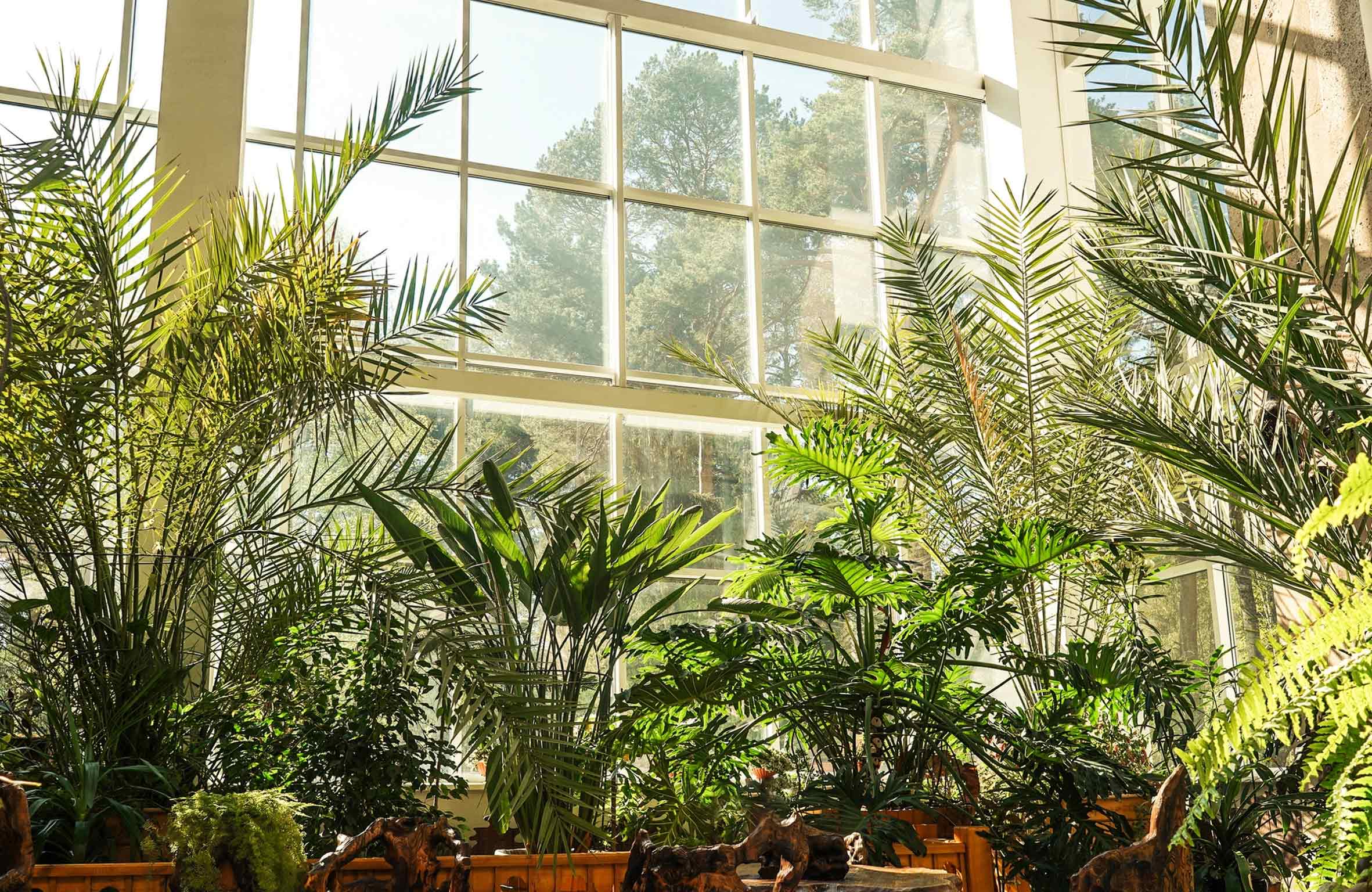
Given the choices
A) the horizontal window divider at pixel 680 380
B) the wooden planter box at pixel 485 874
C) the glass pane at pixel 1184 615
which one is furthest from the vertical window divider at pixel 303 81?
the glass pane at pixel 1184 615

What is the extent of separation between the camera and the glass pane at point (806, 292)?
20.5 ft

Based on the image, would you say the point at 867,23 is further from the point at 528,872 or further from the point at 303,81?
the point at 528,872

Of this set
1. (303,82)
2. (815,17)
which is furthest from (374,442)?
(815,17)

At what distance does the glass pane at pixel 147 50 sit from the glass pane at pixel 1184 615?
5.18m

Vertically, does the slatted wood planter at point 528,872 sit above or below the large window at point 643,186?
below

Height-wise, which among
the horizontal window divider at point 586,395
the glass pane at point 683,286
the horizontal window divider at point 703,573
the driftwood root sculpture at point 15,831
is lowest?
the driftwood root sculpture at point 15,831

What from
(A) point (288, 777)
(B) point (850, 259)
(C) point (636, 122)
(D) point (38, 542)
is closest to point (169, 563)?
(D) point (38, 542)

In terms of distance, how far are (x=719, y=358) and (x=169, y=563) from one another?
3.35 metres

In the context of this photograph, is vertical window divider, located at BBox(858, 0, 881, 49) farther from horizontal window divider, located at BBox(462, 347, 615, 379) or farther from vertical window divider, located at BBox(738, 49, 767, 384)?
horizontal window divider, located at BBox(462, 347, 615, 379)

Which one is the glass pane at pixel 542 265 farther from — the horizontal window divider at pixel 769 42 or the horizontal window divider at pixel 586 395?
the horizontal window divider at pixel 769 42

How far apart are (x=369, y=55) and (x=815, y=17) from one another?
2.62 m

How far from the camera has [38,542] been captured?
3.20 meters

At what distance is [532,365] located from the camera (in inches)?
224

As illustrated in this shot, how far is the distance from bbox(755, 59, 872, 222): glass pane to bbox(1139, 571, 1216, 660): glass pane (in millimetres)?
2532
